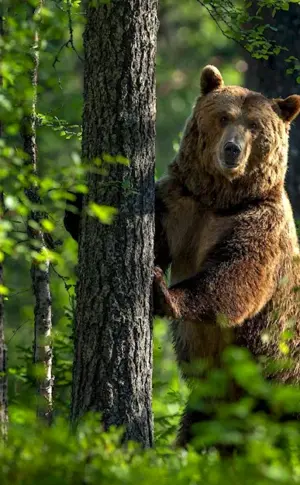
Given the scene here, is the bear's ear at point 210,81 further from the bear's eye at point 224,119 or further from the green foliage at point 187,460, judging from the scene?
the green foliage at point 187,460

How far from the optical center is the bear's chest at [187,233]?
Answer: 6.66 metres

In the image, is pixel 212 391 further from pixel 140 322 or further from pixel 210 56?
pixel 210 56

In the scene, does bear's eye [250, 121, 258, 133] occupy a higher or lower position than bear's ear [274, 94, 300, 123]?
lower

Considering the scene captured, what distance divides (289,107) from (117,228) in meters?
2.08

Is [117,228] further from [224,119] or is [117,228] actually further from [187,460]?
[224,119]

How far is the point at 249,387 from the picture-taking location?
136 inches

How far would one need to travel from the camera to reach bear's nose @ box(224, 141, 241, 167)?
253 inches

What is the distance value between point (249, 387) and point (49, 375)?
2.85m

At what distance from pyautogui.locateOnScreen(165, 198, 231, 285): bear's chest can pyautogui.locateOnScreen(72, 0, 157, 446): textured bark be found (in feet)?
4.05

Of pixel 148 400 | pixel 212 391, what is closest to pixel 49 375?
pixel 148 400

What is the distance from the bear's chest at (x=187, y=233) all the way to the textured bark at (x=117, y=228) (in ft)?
4.05

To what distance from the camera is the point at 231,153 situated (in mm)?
6434

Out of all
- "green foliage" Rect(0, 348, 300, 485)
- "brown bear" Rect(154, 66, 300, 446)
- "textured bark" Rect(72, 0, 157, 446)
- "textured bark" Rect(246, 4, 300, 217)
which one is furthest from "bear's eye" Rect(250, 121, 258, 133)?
"green foliage" Rect(0, 348, 300, 485)

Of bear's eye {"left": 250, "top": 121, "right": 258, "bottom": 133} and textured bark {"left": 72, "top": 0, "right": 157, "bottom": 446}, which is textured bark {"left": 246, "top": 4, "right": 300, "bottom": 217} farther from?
textured bark {"left": 72, "top": 0, "right": 157, "bottom": 446}
